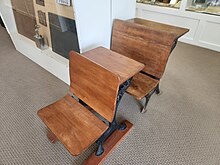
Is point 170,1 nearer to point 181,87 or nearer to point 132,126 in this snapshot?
point 181,87

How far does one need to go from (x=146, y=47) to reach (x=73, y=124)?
3.22 feet

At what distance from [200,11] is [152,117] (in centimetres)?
238

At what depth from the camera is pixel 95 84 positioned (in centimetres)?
116

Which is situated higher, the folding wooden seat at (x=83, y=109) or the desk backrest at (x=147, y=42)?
the desk backrest at (x=147, y=42)

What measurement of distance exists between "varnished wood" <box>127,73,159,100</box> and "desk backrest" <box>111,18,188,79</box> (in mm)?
71

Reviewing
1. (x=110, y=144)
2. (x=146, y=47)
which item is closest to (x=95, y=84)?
(x=110, y=144)

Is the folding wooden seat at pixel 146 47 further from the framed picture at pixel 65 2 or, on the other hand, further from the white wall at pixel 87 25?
the framed picture at pixel 65 2

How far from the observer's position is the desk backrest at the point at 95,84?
3.48 ft

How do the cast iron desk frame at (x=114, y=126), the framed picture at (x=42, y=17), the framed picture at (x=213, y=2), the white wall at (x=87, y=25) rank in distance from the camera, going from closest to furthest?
the cast iron desk frame at (x=114, y=126), the white wall at (x=87, y=25), the framed picture at (x=42, y=17), the framed picture at (x=213, y=2)

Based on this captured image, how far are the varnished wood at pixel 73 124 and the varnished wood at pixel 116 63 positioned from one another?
15.4 inches

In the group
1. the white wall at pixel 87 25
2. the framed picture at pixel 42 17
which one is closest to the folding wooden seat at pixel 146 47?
the white wall at pixel 87 25

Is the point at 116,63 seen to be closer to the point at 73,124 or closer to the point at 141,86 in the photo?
the point at 141,86

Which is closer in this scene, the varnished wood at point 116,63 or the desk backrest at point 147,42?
the varnished wood at point 116,63

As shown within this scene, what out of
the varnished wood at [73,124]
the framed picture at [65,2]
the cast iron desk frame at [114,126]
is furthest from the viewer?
the framed picture at [65,2]
